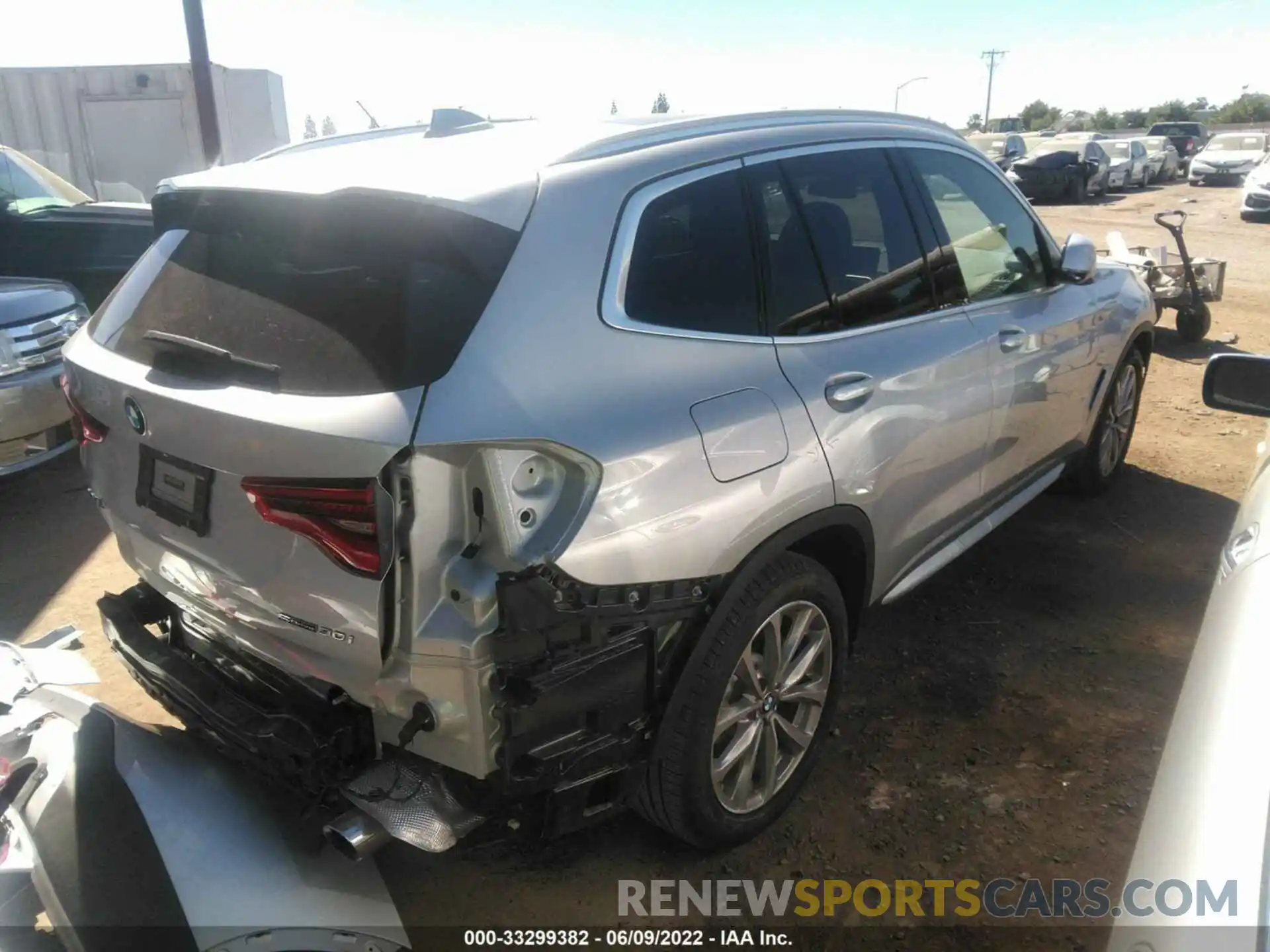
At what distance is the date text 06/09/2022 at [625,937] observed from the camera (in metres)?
2.43

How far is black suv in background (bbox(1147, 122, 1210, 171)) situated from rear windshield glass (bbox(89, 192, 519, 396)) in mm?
41609

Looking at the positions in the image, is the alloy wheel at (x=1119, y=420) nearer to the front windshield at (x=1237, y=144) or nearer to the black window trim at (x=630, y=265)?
the black window trim at (x=630, y=265)

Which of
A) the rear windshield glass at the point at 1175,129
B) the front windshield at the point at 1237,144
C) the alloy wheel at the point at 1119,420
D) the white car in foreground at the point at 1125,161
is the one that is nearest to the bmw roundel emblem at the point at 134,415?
the alloy wheel at the point at 1119,420

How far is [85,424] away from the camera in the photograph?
97.6 inches

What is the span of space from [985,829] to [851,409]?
1.32 metres

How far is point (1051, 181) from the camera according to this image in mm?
24547

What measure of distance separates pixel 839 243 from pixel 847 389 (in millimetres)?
525

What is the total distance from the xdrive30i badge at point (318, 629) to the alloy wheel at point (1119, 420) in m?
4.07

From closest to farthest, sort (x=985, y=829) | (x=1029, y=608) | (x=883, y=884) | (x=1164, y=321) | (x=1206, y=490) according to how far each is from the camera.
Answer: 1. (x=883, y=884)
2. (x=985, y=829)
3. (x=1029, y=608)
4. (x=1206, y=490)
5. (x=1164, y=321)

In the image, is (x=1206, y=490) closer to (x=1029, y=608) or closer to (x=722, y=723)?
(x=1029, y=608)

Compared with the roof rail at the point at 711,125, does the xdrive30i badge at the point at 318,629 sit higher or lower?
lower

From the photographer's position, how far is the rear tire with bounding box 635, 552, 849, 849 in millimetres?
2283

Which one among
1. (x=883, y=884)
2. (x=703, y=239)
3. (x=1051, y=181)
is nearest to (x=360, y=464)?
(x=703, y=239)

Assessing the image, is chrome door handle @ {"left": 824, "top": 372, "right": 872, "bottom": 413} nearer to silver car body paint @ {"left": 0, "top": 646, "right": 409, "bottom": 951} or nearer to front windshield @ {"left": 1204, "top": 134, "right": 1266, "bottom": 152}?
silver car body paint @ {"left": 0, "top": 646, "right": 409, "bottom": 951}
